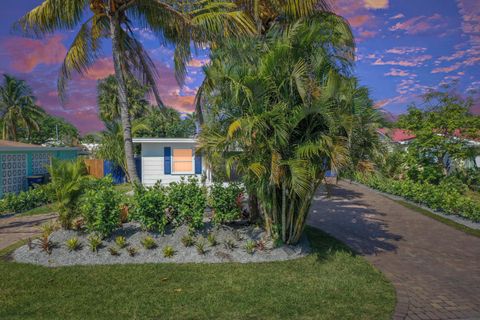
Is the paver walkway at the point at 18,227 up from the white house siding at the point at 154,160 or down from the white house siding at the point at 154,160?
down

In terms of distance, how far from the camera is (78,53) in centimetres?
810

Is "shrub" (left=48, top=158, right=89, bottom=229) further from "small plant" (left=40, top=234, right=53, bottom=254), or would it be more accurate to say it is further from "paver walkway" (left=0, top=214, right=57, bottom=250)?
"paver walkway" (left=0, top=214, right=57, bottom=250)

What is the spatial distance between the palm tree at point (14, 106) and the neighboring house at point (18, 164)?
20.0 meters

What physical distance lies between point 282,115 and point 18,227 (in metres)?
8.03

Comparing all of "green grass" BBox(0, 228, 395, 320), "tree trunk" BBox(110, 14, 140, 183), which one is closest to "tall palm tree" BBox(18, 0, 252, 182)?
"tree trunk" BBox(110, 14, 140, 183)

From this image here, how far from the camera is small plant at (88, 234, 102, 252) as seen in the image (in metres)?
5.38

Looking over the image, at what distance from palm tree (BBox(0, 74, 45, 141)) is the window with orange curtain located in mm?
24812

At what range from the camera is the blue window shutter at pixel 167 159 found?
15.0 meters

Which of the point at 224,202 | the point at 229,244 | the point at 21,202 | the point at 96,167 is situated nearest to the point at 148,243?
the point at 229,244

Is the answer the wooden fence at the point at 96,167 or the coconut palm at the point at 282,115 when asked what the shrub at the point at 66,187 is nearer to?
the coconut palm at the point at 282,115

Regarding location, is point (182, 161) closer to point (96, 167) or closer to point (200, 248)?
point (96, 167)

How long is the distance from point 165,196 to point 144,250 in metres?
1.15

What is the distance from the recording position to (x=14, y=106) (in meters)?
29.3

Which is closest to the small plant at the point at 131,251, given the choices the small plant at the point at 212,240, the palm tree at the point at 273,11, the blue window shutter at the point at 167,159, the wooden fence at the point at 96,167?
the small plant at the point at 212,240
